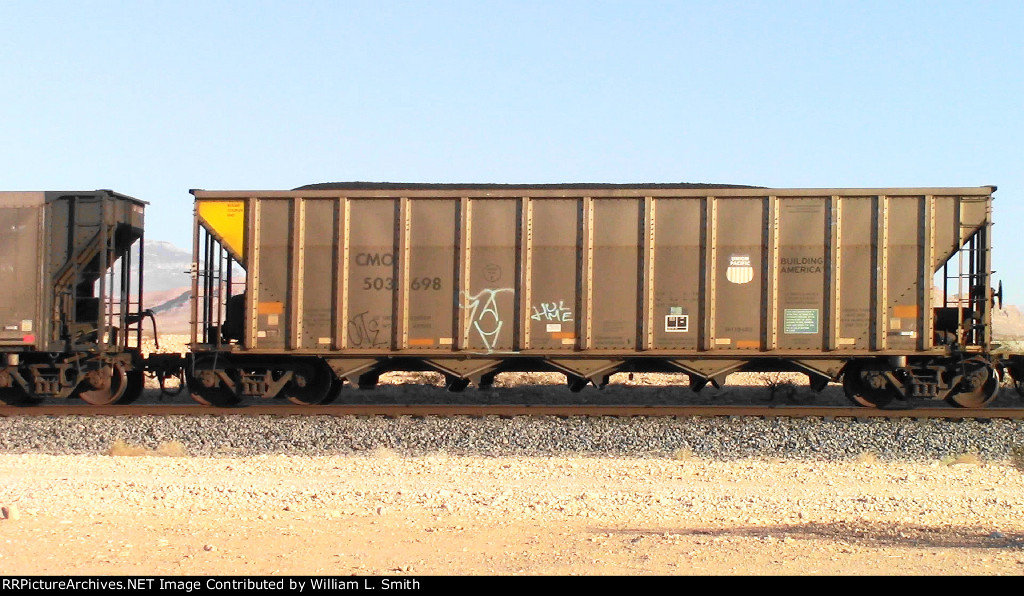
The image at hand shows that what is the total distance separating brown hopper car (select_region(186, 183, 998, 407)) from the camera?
14000mm

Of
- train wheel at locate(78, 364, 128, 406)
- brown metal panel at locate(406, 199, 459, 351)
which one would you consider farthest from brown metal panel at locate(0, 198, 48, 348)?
brown metal panel at locate(406, 199, 459, 351)

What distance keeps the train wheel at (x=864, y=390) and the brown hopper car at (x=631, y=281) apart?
0.03 metres

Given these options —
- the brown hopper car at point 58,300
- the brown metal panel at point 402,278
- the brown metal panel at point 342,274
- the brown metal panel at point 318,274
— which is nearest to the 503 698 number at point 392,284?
the brown metal panel at point 402,278

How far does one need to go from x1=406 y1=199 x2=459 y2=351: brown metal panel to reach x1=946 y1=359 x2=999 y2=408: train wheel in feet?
25.7

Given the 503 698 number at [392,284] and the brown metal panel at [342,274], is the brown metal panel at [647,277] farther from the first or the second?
the brown metal panel at [342,274]

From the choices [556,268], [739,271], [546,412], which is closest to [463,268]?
[556,268]

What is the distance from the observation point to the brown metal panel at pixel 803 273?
14.0 m

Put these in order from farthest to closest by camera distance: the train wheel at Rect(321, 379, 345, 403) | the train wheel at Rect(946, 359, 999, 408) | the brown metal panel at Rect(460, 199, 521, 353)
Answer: the train wheel at Rect(321, 379, 345, 403), the brown metal panel at Rect(460, 199, 521, 353), the train wheel at Rect(946, 359, 999, 408)

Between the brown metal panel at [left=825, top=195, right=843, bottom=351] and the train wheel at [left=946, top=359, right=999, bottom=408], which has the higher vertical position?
the brown metal panel at [left=825, top=195, right=843, bottom=351]

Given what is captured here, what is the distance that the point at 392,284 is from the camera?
46.9ft

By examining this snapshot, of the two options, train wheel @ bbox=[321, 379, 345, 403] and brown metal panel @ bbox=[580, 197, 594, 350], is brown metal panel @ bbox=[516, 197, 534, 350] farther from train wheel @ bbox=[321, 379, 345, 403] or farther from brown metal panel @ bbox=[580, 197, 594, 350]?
train wheel @ bbox=[321, 379, 345, 403]

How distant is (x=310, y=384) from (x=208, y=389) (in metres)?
1.63

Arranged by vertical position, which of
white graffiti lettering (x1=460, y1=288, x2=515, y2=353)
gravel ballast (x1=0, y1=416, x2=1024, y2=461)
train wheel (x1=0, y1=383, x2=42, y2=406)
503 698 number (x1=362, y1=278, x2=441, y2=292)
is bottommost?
gravel ballast (x1=0, y1=416, x2=1024, y2=461)

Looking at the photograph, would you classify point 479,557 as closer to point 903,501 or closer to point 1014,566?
point 1014,566
